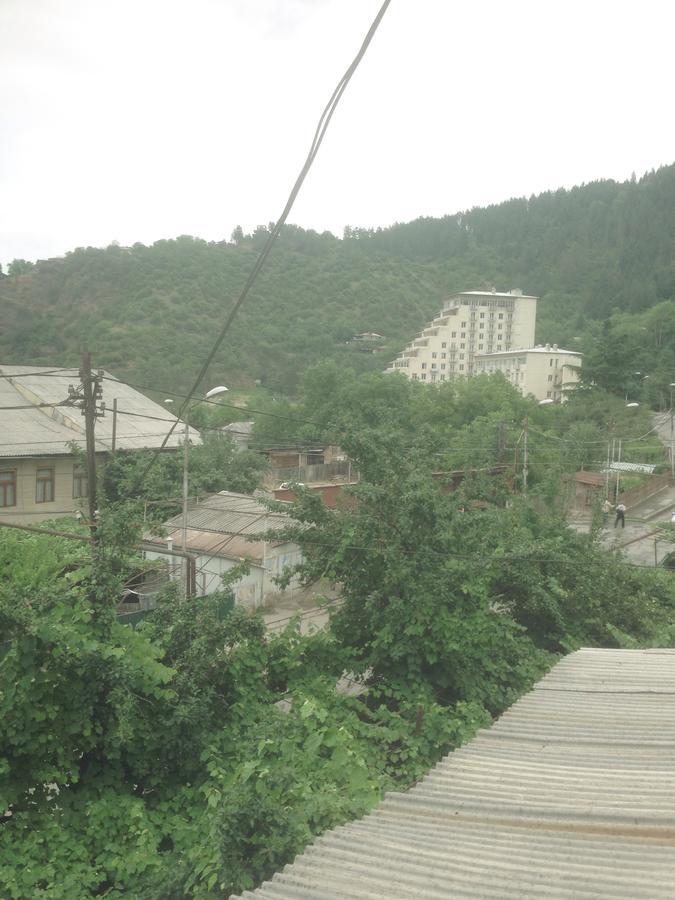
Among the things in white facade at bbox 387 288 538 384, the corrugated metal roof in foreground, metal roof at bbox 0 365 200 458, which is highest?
white facade at bbox 387 288 538 384

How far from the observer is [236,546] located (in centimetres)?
1881

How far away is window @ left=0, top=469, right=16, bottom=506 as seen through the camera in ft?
73.1

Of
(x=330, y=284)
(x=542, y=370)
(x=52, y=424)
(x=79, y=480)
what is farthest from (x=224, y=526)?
(x=330, y=284)

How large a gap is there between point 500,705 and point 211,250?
80767 millimetres

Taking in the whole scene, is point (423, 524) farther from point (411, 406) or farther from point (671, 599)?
point (411, 406)

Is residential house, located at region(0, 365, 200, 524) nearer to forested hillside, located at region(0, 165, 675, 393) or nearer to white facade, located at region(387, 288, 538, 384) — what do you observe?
forested hillside, located at region(0, 165, 675, 393)

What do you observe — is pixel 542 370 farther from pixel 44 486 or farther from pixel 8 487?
pixel 8 487

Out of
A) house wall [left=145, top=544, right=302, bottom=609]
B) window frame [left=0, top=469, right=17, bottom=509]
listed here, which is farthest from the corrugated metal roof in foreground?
window frame [left=0, top=469, right=17, bottom=509]

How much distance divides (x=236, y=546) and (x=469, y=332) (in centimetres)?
6623

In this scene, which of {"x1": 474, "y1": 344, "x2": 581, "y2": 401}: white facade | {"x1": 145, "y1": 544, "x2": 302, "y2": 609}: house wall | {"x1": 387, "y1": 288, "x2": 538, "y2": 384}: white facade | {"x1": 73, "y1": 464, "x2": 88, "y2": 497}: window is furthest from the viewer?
{"x1": 387, "y1": 288, "x2": 538, "y2": 384}: white facade

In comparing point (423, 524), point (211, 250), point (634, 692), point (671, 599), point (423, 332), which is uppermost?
point (211, 250)

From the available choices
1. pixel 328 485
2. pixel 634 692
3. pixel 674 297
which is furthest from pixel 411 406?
pixel 674 297

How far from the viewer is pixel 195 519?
19.6m

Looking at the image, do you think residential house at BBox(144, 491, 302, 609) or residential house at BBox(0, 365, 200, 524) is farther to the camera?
residential house at BBox(0, 365, 200, 524)
